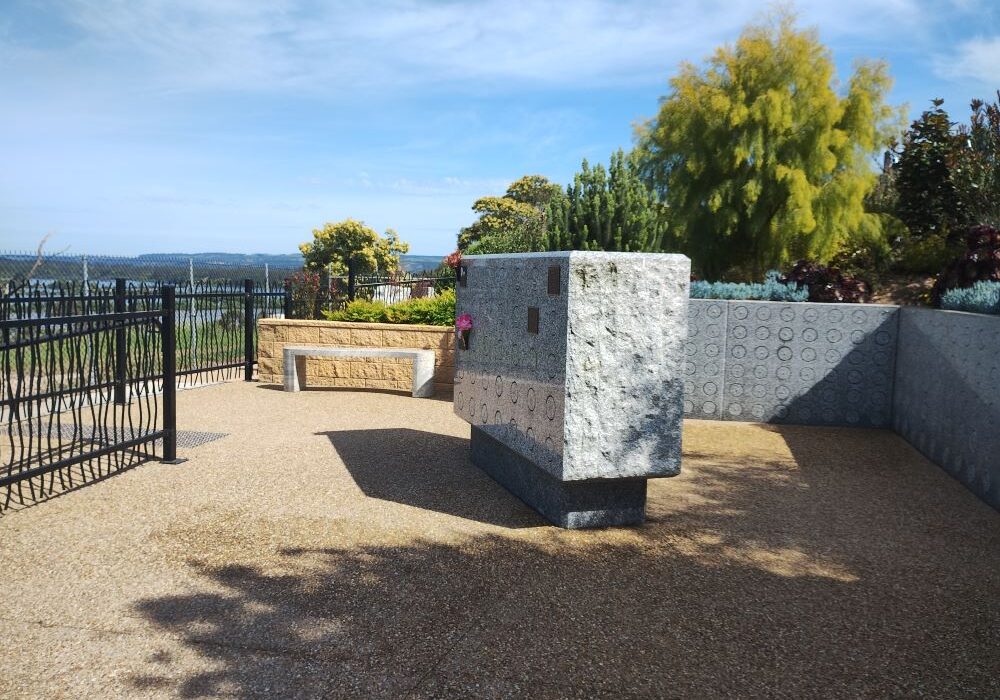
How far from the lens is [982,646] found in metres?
3.94

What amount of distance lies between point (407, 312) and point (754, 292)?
212 inches

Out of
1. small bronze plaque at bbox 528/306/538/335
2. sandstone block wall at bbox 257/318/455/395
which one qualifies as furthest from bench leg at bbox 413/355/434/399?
small bronze plaque at bbox 528/306/538/335

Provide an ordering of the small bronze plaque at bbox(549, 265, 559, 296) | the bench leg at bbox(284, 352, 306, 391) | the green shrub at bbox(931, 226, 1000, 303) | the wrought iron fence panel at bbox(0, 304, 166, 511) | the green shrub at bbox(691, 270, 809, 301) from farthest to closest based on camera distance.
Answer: the bench leg at bbox(284, 352, 306, 391)
the green shrub at bbox(691, 270, 809, 301)
the green shrub at bbox(931, 226, 1000, 303)
the wrought iron fence panel at bbox(0, 304, 166, 511)
the small bronze plaque at bbox(549, 265, 559, 296)

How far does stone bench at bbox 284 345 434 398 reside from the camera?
11.6 metres

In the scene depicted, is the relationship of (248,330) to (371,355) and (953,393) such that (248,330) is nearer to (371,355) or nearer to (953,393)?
(371,355)

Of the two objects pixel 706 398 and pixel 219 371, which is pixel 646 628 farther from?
pixel 219 371

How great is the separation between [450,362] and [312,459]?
4.60 meters

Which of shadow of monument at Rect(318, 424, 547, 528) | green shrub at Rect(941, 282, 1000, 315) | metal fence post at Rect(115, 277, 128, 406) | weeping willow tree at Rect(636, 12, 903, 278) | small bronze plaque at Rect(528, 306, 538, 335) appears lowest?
shadow of monument at Rect(318, 424, 547, 528)

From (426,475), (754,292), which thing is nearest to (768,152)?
(754,292)

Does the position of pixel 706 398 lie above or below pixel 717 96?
below

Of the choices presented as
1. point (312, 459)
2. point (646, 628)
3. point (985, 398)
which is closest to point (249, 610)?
point (646, 628)

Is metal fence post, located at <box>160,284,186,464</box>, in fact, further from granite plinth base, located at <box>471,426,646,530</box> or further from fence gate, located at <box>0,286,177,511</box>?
granite plinth base, located at <box>471,426,646,530</box>

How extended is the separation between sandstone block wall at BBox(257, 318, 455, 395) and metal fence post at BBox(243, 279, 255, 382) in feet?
2.35

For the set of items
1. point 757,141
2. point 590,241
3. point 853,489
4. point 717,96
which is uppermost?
point 717,96
